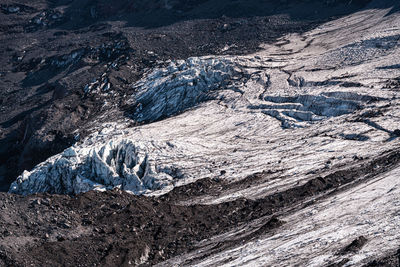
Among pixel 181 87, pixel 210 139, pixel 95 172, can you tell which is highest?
pixel 181 87

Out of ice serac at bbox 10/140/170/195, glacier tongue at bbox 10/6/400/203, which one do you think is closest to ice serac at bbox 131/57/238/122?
glacier tongue at bbox 10/6/400/203

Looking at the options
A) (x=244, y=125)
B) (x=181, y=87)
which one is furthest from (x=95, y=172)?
(x=181, y=87)

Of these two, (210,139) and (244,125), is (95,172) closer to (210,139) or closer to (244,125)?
(210,139)

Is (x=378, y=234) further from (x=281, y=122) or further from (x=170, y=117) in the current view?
(x=170, y=117)

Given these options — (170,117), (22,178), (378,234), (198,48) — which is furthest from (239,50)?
(378,234)

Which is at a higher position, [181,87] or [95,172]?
[181,87]

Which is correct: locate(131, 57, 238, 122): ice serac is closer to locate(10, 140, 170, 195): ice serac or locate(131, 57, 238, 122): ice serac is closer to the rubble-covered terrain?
the rubble-covered terrain
